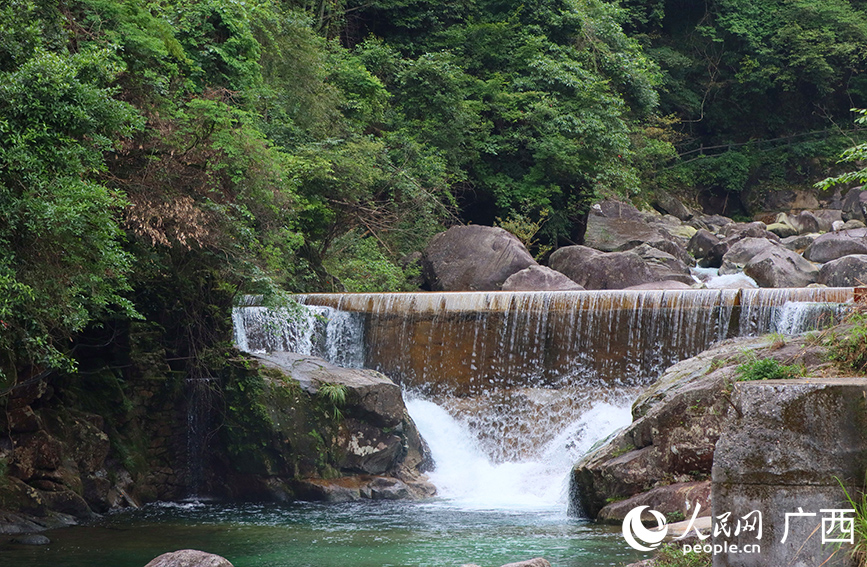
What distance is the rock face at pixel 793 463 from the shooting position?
3756mm

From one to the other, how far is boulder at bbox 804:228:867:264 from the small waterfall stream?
9.77 meters

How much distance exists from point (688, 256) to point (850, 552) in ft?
62.6

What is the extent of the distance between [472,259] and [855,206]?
53.0 feet

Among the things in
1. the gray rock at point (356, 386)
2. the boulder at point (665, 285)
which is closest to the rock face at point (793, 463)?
the gray rock at point (356, 386)

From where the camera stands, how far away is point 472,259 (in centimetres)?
1830

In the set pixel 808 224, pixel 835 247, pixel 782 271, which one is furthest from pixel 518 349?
pixel 808 224

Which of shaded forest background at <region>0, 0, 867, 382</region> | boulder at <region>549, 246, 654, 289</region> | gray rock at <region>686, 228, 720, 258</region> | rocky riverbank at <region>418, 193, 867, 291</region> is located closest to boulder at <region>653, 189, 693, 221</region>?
shaded forest background at <region>0, 0, 867, 382</region>

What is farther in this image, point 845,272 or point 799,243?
point 799,243

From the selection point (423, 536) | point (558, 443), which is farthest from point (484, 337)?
point (423, 536)

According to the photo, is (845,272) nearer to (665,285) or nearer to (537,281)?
(665,285)

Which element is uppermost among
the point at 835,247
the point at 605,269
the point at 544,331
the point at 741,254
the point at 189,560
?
the point at 835,247

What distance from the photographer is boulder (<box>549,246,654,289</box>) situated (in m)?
17.4

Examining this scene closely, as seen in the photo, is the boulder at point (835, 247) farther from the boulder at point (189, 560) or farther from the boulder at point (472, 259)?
the boulder at point (189, 560)

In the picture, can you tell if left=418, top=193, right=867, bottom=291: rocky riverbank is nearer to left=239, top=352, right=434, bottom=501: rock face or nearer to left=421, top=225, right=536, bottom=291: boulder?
left=421, top=225, right=536, bottom=291: boulder
